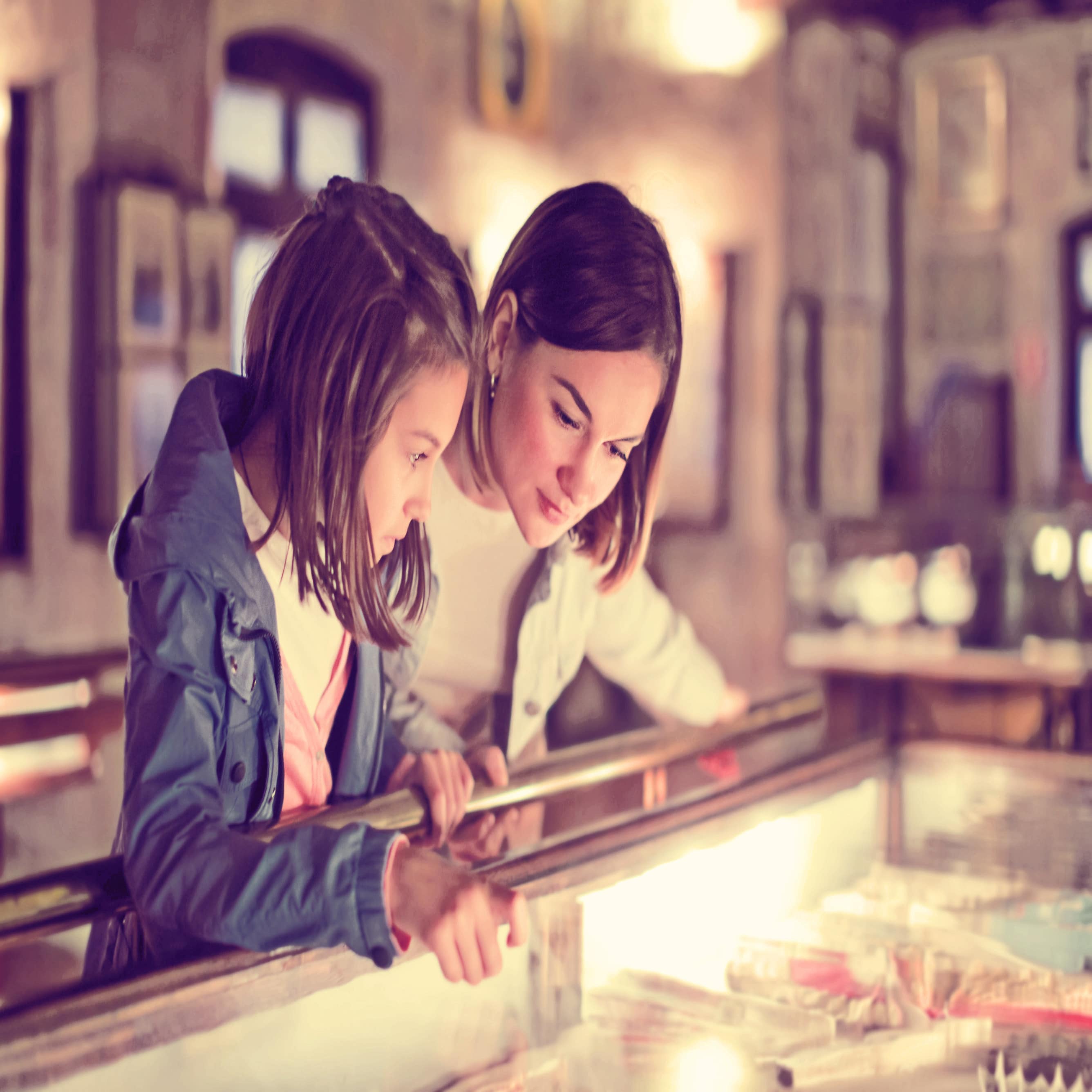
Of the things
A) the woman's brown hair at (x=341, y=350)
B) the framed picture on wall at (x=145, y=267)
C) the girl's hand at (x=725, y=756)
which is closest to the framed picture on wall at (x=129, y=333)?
the framed picture on wall at (x=145, y=267)

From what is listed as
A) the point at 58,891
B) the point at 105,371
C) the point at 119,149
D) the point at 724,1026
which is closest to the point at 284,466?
the point at 58,891

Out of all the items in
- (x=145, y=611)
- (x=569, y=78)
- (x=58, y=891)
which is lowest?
(x=58, y=891)

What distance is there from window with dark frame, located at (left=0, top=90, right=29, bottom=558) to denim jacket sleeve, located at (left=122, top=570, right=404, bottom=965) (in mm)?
2448

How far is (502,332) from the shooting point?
1235mm

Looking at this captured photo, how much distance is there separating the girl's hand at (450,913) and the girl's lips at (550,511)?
574 millimetres

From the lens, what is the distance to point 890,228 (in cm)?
562

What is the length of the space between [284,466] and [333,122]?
335 cm

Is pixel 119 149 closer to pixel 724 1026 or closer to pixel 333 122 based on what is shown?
pixel 333 122

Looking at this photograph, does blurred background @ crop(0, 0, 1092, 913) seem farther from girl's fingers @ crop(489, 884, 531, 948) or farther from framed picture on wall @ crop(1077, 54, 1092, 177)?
girl's fingers @ crop(489, 884, 531, 948)

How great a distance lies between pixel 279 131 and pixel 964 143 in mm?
3436

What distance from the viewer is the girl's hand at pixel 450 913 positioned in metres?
0.72

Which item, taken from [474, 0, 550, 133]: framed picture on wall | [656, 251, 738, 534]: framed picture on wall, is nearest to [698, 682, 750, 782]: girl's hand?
[656, 251, 738, 534]: framed picture on wall

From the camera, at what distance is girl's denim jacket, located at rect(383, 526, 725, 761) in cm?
129

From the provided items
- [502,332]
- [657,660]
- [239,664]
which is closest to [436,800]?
[239,664]
